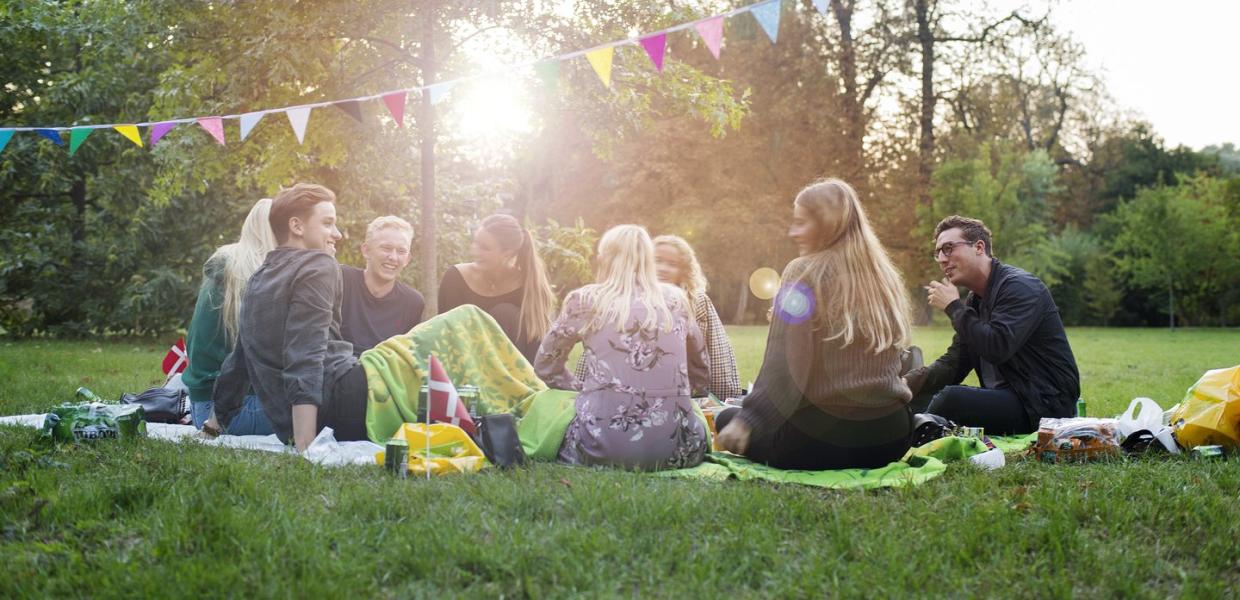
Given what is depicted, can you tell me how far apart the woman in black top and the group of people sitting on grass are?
2.77ft

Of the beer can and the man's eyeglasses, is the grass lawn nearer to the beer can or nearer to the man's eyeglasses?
the beer can

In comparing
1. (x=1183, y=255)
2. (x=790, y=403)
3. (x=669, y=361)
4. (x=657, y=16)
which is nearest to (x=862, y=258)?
(x=790, y=403)

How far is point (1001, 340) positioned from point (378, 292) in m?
3.96

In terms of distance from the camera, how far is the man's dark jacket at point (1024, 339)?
5.37 metres

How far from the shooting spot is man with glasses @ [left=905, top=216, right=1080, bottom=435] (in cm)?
539

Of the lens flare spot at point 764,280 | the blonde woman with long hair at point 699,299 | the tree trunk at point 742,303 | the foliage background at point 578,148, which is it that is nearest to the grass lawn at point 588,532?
the blonde woman with long hair at point 699,299

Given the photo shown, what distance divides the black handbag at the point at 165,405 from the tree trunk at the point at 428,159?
4.03m

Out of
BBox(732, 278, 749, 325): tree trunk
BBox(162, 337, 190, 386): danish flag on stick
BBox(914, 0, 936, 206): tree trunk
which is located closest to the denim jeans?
BBox(162, 337, 190, 386): danish flag on stick

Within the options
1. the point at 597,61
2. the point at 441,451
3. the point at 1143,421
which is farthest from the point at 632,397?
the point at 597,61

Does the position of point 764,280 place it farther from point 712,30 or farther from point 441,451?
point 441,451

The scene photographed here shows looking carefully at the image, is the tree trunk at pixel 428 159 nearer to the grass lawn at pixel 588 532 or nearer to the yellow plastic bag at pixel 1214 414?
the grass lawn at pixel 588 532

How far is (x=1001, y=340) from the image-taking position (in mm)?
5340

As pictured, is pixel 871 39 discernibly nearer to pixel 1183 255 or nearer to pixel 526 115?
pixel 1183 255

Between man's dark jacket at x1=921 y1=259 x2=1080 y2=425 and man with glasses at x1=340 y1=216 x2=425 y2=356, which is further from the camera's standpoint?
man with glasses at x1=340 y1=216 x2=425 y2=356
